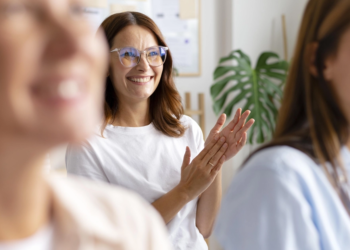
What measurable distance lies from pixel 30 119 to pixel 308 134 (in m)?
0.67

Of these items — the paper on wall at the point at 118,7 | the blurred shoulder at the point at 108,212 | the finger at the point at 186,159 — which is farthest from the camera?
the paper on wall at the point at 118,7

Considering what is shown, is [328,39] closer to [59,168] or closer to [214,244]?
[59,168]

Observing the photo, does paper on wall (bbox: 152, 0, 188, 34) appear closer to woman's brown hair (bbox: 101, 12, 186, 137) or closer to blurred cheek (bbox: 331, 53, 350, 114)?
woman's brown hair (bbox: 101, 12, 186, 137)

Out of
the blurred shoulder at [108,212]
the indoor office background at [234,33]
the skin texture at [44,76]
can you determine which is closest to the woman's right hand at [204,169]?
the blurred shoulder at [108,212]

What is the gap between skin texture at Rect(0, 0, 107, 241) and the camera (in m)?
0.30

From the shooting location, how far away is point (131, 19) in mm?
1436

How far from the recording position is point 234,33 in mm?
2984

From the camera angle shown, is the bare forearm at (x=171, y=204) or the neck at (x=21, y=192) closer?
the neck at (x=21, y=192)

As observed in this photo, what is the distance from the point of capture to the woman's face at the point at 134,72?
140 centimetres

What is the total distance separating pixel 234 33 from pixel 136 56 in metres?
1.73

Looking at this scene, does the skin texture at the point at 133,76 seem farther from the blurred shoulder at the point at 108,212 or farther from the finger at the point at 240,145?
A: the blurred shoulder at the point at 108,212

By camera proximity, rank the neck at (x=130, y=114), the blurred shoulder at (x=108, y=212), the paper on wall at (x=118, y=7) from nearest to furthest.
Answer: the blurred shoulder at (x=108, y=212) → the neck at (x=130, y=114) → the paper on wall at (x=118, y=7)

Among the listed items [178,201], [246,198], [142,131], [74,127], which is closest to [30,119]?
[74,127]

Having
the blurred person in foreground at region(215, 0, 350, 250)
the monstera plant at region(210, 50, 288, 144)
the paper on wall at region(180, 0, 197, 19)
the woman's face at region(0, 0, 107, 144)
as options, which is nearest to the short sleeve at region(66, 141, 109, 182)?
the blurred person in foreground at region(215, 0, 350, 250)
